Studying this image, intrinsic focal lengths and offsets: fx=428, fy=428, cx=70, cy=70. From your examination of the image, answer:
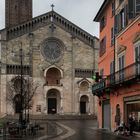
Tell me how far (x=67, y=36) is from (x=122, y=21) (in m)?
53.1

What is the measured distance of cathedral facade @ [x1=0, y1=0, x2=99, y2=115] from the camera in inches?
3268

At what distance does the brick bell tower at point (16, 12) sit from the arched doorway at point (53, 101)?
61.0ft

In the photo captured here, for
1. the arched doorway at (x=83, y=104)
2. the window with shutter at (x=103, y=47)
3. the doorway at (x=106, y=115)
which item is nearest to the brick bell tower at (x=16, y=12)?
the arched doorway at (x=83, y=104)

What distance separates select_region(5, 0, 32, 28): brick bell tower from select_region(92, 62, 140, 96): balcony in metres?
57.3

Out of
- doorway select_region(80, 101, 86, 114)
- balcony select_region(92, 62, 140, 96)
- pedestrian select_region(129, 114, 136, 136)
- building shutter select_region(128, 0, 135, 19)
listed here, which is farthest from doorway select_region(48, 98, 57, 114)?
building shutter select_region(128, 0, 135, 19)

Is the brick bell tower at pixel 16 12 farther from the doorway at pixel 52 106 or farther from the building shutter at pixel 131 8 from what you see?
the building shutter at pixel 131 8

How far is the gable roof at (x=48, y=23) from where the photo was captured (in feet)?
277

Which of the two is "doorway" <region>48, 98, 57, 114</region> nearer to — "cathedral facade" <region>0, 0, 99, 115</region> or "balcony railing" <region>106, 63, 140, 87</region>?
"cathedral facade" <region>0, 0, 99, 115</region>

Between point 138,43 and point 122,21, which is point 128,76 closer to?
point 138,43

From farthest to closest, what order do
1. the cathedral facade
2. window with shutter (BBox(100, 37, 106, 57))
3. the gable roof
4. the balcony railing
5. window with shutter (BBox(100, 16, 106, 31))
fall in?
the gable roof, the cathedral facade, window with shutter (BBox(100, 16, 106, 31)), window with shutter (BBox(100, 37, 106, 57)), the balcony railing

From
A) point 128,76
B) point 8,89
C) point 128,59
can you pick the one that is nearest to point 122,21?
point 128,59

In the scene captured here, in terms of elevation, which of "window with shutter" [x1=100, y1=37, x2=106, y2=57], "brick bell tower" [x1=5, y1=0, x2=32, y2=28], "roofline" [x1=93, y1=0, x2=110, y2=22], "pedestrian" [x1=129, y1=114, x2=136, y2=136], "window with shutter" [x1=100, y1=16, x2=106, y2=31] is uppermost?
"brick bell tower" [x1=5, y1=0, x2=32, y2=28]

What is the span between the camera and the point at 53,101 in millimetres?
87250

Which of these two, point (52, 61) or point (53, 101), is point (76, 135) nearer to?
point (52, 61)
